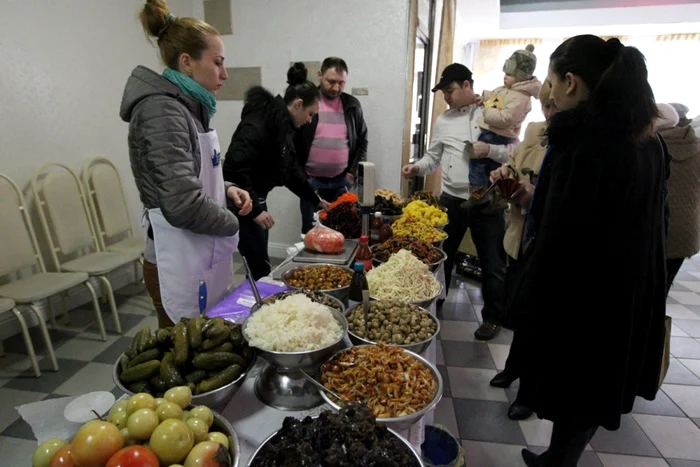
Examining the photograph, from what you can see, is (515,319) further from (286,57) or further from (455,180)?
(286,57)

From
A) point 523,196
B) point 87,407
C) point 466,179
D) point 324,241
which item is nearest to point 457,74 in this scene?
point 466,179

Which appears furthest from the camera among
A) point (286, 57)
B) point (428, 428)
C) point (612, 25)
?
point (612, 25)

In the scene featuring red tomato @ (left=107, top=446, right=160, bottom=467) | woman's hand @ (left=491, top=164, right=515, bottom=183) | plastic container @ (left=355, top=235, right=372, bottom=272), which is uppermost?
woman's hand @ (left=491, top=164, right=515, bottom=183)

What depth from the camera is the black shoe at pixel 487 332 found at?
317 cm

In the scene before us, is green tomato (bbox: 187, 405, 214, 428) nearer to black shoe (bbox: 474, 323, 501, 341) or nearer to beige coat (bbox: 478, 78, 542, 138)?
black shoe (bbox: 474, 323, 501, 341)

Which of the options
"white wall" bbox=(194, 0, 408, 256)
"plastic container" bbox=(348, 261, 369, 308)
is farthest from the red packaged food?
"white wall" bbox=(194, 0, 408, 256)

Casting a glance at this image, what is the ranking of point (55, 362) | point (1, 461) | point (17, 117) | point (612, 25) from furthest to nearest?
point (612, 25) < point (17, 117) < point (55, 362) < point (1, 461)

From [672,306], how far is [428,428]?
3.45 m

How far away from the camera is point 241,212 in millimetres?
2074

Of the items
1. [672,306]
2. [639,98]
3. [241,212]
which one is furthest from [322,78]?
[672,306]

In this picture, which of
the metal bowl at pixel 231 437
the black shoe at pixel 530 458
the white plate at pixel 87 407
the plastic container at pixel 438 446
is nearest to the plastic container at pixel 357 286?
the plastic container at pixel 438 446

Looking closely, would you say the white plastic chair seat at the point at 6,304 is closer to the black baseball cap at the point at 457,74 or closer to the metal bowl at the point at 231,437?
the metal bowl at the point at 231,437

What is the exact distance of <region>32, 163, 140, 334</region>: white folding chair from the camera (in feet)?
10.0

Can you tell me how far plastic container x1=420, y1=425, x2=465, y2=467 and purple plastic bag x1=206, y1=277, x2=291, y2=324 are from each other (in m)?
0.90
